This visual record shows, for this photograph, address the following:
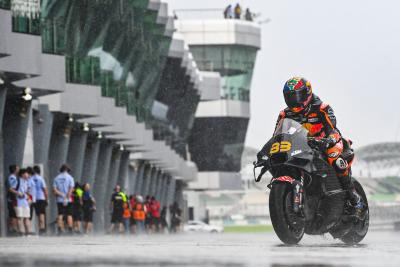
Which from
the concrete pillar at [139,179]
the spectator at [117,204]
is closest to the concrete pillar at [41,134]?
the spectator at [117,204]

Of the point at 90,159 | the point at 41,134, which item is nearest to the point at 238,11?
the point at 90,159

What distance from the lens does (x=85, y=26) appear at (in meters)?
45.2

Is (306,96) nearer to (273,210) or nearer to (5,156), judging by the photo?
(273,210)

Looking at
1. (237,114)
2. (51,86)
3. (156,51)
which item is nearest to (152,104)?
(156,51)

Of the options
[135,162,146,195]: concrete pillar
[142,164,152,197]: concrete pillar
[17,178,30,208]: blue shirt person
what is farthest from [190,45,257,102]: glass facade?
[17,178,30,208]: blue shirt person

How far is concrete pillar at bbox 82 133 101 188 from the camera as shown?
50.4 metres

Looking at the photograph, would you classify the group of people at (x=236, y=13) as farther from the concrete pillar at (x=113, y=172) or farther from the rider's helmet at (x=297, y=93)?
the rider's helmet at (x=297, y=93)

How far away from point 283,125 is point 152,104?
57.9m

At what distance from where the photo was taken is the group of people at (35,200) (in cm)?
2806

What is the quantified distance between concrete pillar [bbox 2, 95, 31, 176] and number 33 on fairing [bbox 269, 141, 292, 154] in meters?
20.4

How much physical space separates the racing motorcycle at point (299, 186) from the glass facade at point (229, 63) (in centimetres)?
10583

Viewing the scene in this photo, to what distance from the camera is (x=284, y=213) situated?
14625mm

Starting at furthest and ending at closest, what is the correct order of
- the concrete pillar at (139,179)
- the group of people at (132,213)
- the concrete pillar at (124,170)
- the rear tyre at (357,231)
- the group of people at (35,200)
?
the concrete pillar at (139,179)
the concrete pillar at (124,170)
the group of people at (132,213)
the group of people at (35,200)
the rear tyre at (357,231)

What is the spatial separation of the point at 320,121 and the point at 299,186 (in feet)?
4.26
